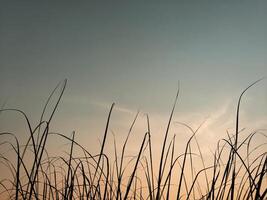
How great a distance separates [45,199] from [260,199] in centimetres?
120

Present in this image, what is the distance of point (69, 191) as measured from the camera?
202 cm

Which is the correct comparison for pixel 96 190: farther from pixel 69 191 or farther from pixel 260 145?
pixel 260 145

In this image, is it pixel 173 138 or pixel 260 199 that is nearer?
pixel 260 199

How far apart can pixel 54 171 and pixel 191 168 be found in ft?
2.65

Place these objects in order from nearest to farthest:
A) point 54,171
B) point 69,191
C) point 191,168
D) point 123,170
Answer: point 69,191 < point 123,170 < point 191,168 < point 54,171

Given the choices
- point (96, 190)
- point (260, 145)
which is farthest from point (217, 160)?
point (96, 190)

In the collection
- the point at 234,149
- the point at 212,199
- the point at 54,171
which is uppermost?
the point at 54,171

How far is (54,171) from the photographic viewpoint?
2.57 meters

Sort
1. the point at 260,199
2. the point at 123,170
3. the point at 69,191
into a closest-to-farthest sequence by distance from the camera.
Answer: the point at 260,199
the point at 69,191
the point at 123,170

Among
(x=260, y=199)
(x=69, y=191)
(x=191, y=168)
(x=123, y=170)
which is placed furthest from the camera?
(x=191, y=168)

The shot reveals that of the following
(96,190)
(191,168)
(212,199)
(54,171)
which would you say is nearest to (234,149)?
(212,199)

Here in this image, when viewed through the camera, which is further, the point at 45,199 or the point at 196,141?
the point at 196,141

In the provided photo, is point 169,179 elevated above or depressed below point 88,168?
below

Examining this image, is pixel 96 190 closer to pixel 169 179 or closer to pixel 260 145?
pixel 169 179
